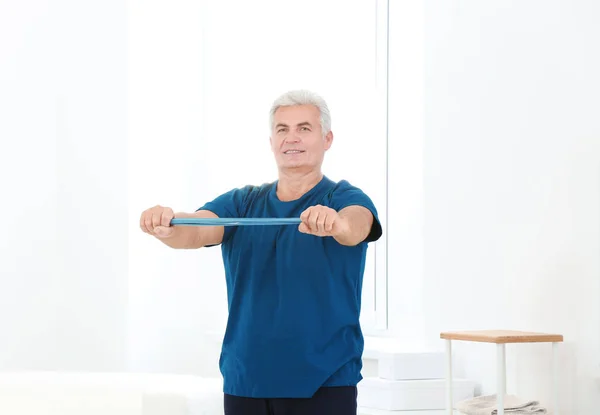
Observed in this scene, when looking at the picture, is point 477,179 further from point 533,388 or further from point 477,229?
point 533,388

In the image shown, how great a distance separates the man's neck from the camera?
165 centimetres

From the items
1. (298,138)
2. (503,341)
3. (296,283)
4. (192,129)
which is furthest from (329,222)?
(192,129)

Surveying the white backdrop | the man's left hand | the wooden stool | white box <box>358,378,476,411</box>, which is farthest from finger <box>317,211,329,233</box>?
the white backdrop

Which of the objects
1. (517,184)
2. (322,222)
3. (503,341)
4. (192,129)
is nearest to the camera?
(322,222)

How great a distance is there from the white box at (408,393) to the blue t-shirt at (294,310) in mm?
1222

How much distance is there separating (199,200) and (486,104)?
5.99 feet

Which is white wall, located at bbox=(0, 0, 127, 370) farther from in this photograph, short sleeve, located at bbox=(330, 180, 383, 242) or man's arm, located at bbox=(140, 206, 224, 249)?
short sleeve, located at bbox=(330, 180, 383, 242)

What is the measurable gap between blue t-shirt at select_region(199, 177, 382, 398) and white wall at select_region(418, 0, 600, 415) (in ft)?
3.46

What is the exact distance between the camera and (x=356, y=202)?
157 centimetres

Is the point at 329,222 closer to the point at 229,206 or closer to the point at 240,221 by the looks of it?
the point at 240,221

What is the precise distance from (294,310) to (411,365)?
1353 mm

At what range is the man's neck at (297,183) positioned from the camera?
165 cm

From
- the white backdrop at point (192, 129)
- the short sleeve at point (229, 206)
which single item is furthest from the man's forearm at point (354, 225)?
the white backdrop at point (192, 129)

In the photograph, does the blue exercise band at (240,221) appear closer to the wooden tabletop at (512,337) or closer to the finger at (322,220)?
the finger at (322,220)
